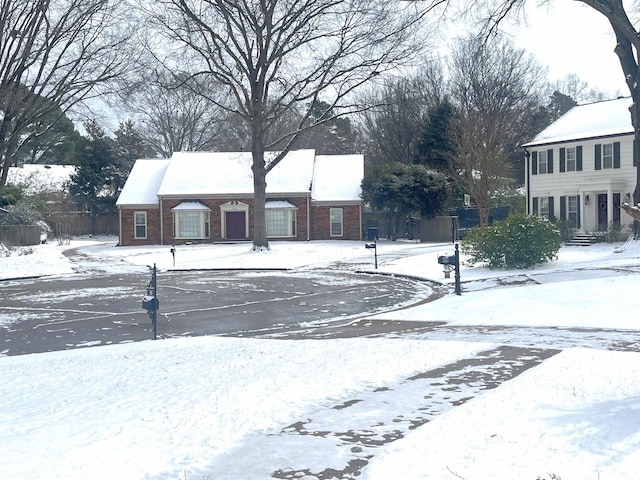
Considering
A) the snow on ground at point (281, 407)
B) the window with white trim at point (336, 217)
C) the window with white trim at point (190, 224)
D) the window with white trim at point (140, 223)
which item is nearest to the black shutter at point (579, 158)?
the window with white trim at point (336, 217)

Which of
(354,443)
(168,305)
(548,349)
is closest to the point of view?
(354,443)

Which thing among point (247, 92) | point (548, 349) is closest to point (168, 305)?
point (548, 349)

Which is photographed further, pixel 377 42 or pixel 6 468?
pixel 377 42

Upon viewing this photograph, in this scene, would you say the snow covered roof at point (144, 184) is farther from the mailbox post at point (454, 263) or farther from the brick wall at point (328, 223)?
the mailbox post at point (454, 263)

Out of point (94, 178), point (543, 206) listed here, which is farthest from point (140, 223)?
point (543, 206)

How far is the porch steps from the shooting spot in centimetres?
3287

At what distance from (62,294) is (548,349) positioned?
15490 millimetres

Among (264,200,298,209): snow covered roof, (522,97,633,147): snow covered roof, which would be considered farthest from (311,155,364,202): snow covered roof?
(522,97,633,147): snow covered roof

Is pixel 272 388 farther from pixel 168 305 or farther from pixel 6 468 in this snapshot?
pixel 168 305

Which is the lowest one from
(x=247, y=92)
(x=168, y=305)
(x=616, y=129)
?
(x=168, y=305)

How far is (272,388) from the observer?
7.64 m

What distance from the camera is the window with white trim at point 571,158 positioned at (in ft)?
124

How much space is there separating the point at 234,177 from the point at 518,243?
1222 inches

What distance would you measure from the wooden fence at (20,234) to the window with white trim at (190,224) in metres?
8.94
